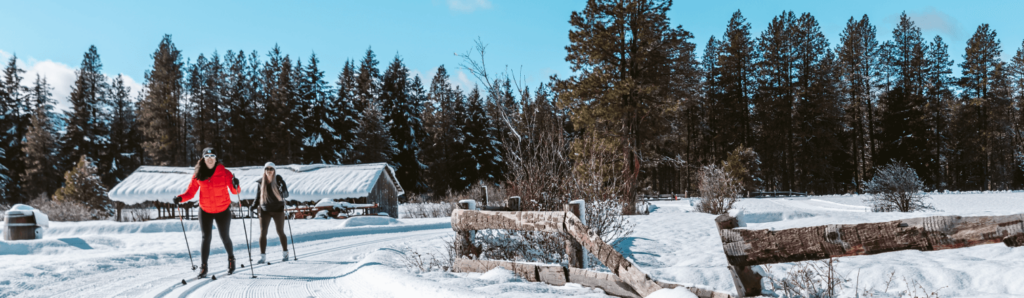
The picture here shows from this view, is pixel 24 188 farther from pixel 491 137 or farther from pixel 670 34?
pixel 670 34

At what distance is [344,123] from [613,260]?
44.8 meters

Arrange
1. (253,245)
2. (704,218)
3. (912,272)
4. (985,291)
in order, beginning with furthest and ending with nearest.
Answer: (704,218) → (253,245) → (912,272) → (985,291)

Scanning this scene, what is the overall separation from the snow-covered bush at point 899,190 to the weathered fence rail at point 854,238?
53.3ft

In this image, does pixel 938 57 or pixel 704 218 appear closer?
pixel 704 218

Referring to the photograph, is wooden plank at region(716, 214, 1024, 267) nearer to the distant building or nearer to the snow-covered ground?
the snow-covered ground

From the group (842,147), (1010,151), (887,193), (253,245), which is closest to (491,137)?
(842,147)

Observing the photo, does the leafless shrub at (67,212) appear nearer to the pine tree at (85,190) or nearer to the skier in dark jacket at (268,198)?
the pine tree at (85,190)

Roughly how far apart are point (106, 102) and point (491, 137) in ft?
120

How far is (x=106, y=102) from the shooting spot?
49.9 m

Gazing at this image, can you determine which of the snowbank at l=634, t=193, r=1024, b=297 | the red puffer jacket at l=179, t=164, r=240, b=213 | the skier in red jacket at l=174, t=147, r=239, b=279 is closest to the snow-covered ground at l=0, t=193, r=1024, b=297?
the snowbank at l=634, t=193, r=1024, b=297

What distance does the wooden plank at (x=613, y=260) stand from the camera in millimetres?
3883


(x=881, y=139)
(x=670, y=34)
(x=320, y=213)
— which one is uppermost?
(x=670, y=34)

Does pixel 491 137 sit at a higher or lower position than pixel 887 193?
higher

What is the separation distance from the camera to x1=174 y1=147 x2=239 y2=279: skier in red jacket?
6.36m
